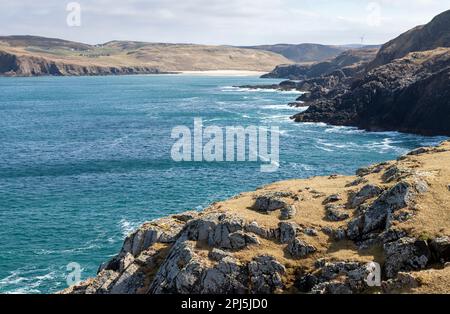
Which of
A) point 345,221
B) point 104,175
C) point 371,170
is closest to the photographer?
point 345,221

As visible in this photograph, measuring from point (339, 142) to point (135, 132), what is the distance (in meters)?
56.8

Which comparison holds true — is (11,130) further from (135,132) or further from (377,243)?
(377,243)

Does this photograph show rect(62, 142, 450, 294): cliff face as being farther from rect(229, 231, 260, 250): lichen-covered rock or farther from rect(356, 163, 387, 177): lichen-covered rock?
rect(356, 163, 387, 177): lichen-covered rock

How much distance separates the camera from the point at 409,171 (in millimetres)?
41844

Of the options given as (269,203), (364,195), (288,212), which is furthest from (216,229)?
(364,195)

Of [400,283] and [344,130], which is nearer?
[400,283]

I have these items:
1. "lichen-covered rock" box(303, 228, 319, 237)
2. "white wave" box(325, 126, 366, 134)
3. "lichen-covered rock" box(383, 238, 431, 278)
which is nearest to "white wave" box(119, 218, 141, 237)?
"lichen-covered rock" box(303, 228, 319, 237)

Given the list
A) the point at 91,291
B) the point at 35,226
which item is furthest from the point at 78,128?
the point at 91,291

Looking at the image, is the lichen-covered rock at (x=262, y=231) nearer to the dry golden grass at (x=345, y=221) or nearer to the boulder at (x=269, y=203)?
the dry golden grass at (x=345, y=221)

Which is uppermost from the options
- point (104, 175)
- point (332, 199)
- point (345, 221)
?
point (332, 199)

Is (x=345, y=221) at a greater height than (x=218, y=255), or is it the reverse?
(x=345, y=221)

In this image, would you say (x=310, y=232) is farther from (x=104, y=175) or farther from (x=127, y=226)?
(x=104, y=175)

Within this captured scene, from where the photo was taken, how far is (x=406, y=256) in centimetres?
3103

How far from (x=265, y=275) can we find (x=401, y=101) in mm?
117119
